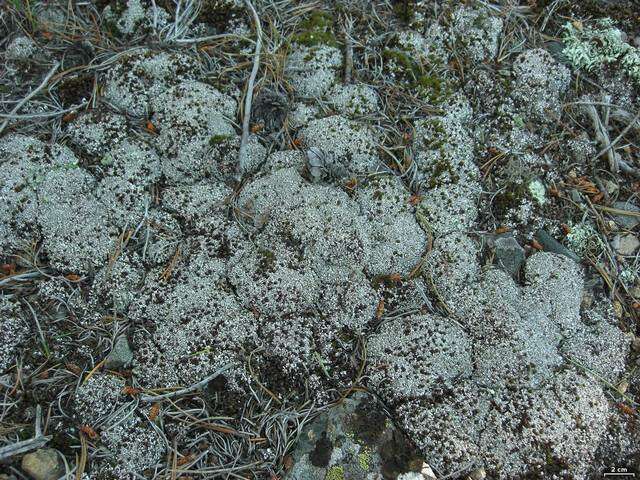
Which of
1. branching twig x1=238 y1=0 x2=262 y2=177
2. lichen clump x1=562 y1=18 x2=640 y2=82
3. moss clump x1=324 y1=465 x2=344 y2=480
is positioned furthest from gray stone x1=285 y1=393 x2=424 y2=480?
lichen clump x1=562 y1=18 x2=640 y2=82

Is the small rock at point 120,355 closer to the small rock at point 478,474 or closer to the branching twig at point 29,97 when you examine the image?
the branching twig at point 29,97

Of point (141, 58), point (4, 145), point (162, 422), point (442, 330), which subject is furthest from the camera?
point (141, 58)

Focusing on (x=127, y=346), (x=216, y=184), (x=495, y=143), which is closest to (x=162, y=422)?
(x=127, y=346)

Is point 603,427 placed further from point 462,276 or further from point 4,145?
point 4,145

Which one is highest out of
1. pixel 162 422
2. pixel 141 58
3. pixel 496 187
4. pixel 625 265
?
pixel 141 58

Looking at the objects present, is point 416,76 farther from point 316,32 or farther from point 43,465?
point 43,465

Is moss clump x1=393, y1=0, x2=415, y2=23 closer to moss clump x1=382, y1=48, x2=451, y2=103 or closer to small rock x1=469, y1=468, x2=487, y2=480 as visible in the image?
moss clump x1=382, y1=48, x2=451, y2=103
